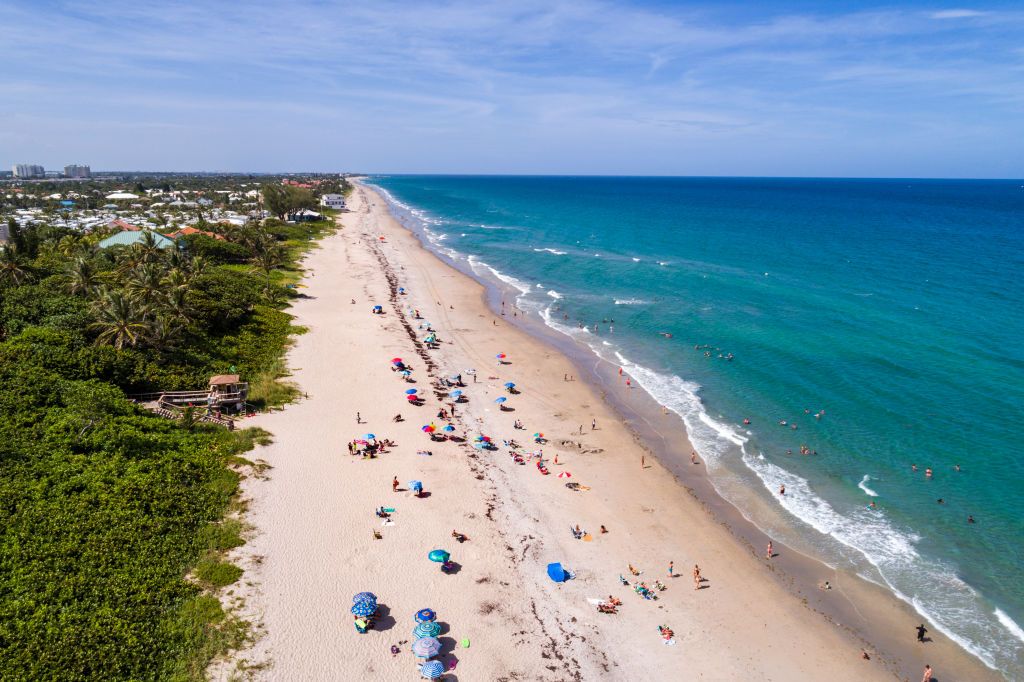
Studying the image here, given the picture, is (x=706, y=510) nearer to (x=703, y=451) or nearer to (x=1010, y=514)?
(x=703, y=451)

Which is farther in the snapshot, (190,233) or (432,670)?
(190,233)

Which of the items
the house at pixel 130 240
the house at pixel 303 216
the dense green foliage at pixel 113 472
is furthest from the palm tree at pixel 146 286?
the house at pixel 303 216

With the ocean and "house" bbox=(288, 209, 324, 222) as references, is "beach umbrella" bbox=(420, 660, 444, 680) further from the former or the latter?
"house" bbox=(288, 209, 324, 222)

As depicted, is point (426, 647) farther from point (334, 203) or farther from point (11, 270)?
point (334, 203)

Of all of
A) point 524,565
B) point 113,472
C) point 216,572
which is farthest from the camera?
point 113,472

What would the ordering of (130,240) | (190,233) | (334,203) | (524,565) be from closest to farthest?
(524,565), (130,240), (190,233), (334,203)

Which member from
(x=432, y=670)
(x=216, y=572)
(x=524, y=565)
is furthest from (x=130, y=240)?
(x=432, y=670)

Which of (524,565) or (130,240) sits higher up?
(130,240)

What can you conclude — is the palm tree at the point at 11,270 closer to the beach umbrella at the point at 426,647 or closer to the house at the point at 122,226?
the house at the point at 122,226
